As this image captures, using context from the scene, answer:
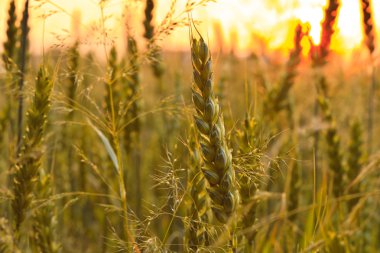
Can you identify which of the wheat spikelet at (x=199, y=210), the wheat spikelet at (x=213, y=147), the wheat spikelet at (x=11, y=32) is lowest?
the wheat spikelet at (x=199, y=210)

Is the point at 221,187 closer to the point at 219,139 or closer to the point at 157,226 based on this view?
the point at 219,139

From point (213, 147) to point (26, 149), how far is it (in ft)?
1.66

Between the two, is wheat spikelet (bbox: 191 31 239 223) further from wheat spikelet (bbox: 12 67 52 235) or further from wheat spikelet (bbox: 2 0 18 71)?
wheat spikelet (bbox: 2 0 18 71)

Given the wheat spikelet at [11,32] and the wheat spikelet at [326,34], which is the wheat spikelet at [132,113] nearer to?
the wheat spikelet at [11,32]

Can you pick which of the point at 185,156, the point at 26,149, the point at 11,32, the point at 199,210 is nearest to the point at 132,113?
the point at 185,156

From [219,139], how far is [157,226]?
7.48ft

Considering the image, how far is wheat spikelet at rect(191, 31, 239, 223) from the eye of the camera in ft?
3.60

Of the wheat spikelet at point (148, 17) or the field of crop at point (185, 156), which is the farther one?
the wheat spikelet at point (148, 17)

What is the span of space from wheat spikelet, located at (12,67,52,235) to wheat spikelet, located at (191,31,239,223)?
0.45 meters

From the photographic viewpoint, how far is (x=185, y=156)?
246 cm

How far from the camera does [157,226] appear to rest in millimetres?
3305

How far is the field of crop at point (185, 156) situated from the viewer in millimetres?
1142

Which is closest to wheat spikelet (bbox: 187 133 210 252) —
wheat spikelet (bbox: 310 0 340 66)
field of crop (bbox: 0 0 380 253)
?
field of crop (bbox: 0 0 380 253)

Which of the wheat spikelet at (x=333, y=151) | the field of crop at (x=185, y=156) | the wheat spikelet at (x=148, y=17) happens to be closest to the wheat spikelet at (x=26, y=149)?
the field of crop at (x=185, y=156)
